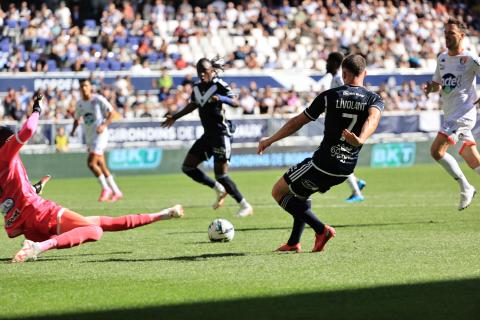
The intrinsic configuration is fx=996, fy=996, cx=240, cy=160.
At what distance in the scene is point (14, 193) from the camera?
9797 mm

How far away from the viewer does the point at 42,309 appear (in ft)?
24.3

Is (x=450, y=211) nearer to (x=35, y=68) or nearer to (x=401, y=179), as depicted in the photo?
(x=401, y=179)

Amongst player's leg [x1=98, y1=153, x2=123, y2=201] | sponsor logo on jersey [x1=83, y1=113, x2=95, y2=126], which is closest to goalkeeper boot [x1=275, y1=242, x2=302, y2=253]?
player's leg [x1=98, y1=153, x2=123, y2=201]

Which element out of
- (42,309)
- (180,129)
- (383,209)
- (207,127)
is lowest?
(180,129)

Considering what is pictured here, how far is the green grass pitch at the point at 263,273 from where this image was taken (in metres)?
7.21

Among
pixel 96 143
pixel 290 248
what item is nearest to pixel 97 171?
pixel 96 143

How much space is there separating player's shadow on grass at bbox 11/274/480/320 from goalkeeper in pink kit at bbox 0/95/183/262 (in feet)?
8.78

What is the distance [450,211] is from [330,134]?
20.2ft

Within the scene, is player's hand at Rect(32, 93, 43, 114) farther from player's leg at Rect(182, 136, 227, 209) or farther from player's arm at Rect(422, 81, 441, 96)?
player's leg at Rect(182, 136, 227, 209)

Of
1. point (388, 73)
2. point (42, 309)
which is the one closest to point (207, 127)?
point (42, 309)

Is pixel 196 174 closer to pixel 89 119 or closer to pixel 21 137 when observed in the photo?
pixel 89 119

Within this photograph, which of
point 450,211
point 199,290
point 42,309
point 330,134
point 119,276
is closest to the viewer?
point 42,309

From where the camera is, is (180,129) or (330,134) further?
(180,129)

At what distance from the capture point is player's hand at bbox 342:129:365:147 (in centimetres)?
965
